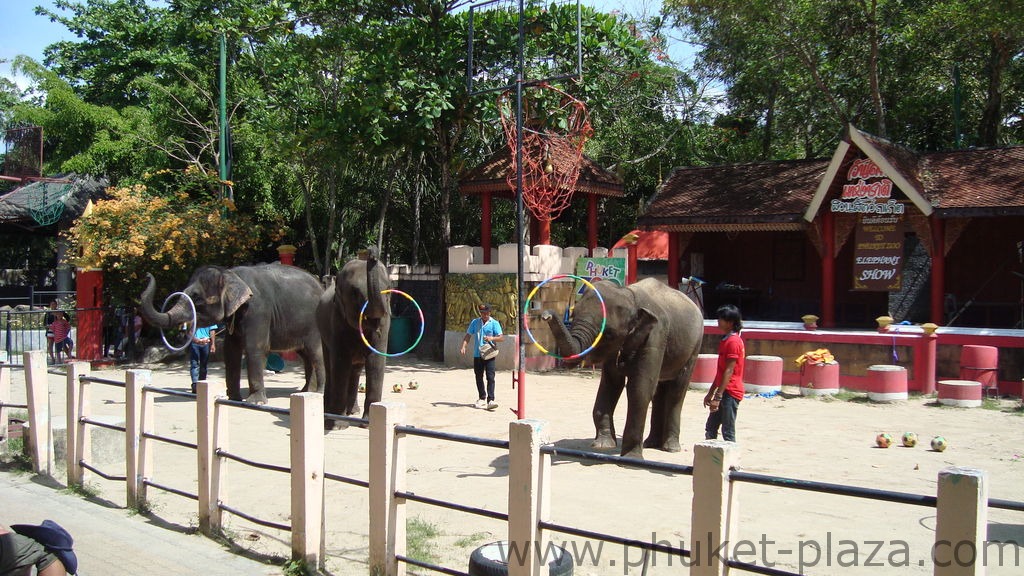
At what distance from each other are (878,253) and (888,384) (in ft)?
15.6

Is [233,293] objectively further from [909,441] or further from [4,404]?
[909,441]

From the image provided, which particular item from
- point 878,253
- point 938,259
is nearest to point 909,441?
point 938,259

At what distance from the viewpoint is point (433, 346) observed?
2083cm

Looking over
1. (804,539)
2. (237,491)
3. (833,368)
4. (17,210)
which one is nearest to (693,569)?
(804,539)

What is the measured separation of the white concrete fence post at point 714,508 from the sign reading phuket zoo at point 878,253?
15078 mm

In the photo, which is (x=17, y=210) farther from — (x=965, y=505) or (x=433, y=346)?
(x=965, y=505)

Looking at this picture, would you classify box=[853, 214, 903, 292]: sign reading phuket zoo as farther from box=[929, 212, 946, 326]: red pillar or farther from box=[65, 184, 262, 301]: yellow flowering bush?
box=[65, 184, 262, 301]: yellow flowering bush

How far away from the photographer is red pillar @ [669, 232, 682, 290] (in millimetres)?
20609

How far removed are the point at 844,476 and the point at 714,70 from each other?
2076 cm

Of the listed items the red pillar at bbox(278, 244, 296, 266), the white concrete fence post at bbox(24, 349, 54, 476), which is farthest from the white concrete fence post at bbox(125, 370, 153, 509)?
the red pillar at bbox(278, 244, 296, 266)

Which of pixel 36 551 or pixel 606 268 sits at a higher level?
pixel 606 268

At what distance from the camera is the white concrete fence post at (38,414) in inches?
352

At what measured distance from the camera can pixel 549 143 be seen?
18188mm
